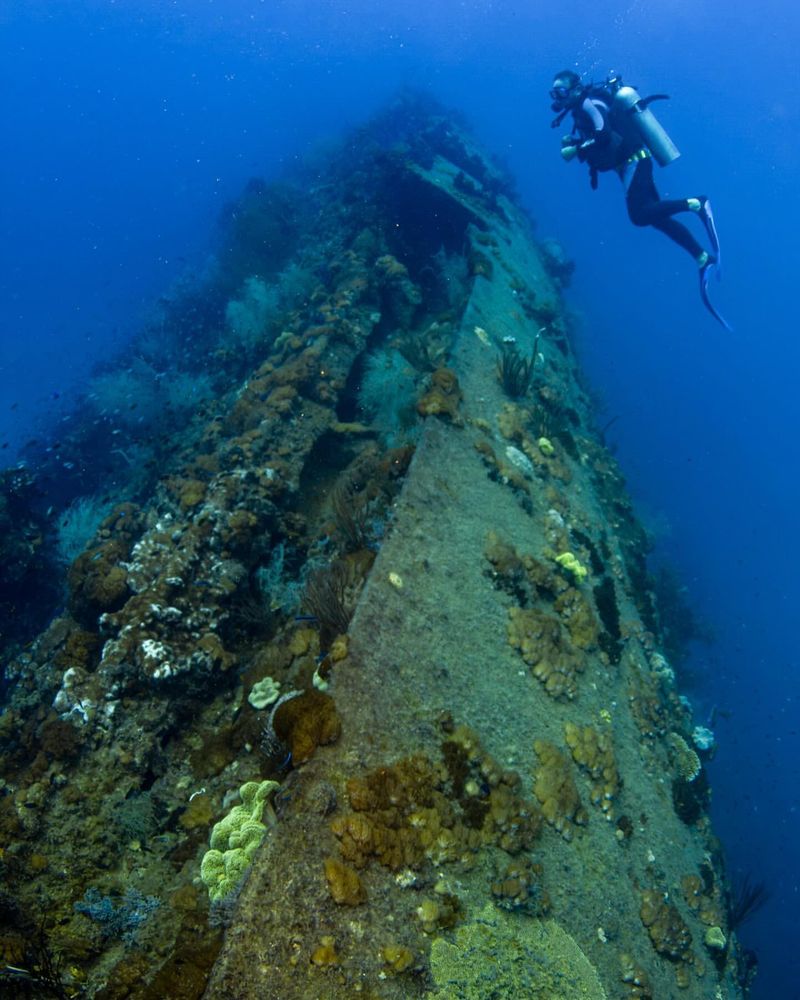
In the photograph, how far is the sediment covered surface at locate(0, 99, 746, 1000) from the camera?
3.59m

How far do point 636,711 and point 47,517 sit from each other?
12.7 m

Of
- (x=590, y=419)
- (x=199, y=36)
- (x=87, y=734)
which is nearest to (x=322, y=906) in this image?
(x=87, y=734)

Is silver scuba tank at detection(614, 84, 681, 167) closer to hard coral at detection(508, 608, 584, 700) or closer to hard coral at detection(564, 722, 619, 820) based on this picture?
hard coral at detection(508, 608, 584, 700)

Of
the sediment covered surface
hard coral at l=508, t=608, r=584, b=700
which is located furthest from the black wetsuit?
hard coral at l=508, t=608, r=584, b=700

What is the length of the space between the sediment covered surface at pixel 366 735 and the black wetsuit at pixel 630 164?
5.99 metres

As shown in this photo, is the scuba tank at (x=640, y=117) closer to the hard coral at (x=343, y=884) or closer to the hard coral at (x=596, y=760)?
the hard coral at (x=596, y=760)

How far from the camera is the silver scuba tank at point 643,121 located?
12.3 meters

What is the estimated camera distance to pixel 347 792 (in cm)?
384

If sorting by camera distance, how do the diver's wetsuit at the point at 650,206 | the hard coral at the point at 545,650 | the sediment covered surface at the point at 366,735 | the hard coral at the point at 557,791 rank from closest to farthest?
the sediment covered surface at the point at 366,735 → the hard coral at the point at 557,791 → the hard coral at the point at 545,650 → the diver's wetsuit at the point at 650,206

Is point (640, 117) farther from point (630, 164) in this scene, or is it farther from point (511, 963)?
point (511, 963)

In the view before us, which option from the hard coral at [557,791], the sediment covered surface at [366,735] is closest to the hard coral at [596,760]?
the sediment covered surface at [366,735]

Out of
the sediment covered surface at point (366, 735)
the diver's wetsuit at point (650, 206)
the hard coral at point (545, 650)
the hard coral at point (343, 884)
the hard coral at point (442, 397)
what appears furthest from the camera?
the diver's wetsuit at point (650, 206)

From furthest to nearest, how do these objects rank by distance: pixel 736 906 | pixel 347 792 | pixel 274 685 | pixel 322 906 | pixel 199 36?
pixel 199 36
pixel 736 906
pixel 274 685
pixel 347 792
pixel 322 906

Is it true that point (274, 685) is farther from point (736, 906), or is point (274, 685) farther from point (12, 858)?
point (736, 906)
